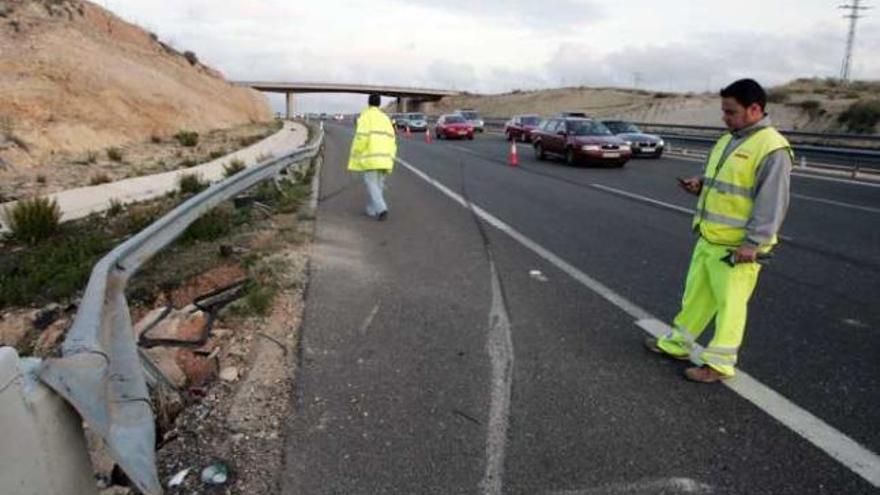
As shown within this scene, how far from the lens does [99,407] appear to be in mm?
2611

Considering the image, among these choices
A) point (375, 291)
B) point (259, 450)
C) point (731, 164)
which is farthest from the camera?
point (375, 291)

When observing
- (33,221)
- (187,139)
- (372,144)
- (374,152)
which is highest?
(372,144)

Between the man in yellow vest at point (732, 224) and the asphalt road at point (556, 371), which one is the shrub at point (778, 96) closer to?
the asphalt road at point (556, 371)

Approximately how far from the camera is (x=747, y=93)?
163 inches

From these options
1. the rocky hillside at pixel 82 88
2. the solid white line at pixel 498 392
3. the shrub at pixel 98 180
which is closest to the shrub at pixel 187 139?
the rocky hillside at pixel 82 88

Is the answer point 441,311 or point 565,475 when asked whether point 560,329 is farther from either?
point 565,475

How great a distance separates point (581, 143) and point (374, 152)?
11.8 m

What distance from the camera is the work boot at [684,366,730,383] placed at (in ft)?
14.5

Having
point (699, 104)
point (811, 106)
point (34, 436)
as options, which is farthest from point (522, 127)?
point (34, 436)

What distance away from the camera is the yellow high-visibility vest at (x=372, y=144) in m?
10.6

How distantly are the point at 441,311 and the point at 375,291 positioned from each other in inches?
34.2

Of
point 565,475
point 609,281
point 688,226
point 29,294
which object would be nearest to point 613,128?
point 688,226

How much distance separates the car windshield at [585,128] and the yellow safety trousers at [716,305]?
17.8m

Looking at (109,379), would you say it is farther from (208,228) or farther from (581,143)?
(581,143)
